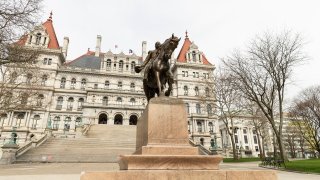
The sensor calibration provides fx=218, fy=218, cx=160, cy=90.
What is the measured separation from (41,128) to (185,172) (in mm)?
41969

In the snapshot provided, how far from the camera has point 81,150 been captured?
71.0 ft

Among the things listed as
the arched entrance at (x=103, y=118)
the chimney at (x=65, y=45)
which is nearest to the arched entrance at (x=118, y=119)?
the arched entrance at (x=103, y=118)

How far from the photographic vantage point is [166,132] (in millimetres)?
6234

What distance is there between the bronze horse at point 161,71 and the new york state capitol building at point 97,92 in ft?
105

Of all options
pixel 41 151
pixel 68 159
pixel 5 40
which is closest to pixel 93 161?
pixel 68 159

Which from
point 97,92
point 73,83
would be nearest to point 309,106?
point 97,92

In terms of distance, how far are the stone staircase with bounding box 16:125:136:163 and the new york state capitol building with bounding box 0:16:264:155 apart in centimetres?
1324

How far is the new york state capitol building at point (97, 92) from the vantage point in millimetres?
41094

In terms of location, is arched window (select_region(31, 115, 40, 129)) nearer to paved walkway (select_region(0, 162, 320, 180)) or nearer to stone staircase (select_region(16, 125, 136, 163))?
stone staircase (select_region(16, 125, 136, 163))

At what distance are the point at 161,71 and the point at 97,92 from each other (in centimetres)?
3906

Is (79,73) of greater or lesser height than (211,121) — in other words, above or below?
above

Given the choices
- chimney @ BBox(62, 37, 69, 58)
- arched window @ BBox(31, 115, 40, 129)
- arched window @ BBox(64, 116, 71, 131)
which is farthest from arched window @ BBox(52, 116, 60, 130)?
chimney @ BBox(62, 37, 69, 58)

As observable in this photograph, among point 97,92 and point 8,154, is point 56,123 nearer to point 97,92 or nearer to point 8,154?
point 97,92

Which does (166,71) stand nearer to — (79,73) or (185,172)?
(185,172)
